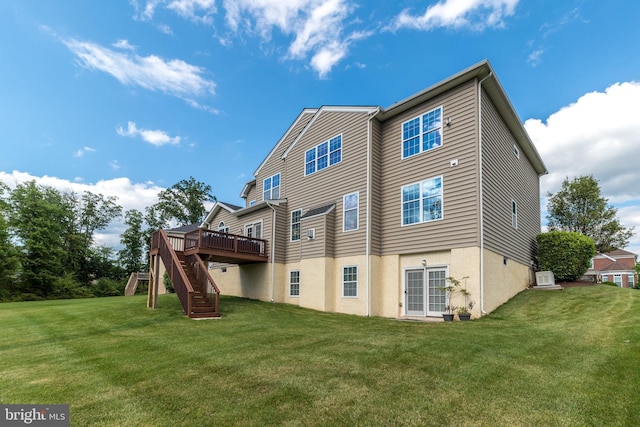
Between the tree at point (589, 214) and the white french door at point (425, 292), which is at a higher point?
the tree at point (589, 214)

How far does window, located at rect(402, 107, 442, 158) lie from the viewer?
474 inches

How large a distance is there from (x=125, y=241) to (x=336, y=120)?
126ft

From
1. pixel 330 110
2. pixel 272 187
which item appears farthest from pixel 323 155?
pixel 272 187

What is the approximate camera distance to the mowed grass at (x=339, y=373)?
3693 millimetres

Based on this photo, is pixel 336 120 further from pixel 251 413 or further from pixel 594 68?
pixel 251 413

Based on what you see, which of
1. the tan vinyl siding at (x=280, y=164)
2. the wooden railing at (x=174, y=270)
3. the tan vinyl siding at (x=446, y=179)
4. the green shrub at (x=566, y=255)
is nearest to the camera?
the tan vinyl siding at (x=446, y=179)

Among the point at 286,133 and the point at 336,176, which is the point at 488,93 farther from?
the point at 286,133

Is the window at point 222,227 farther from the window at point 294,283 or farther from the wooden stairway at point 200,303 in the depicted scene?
the wooden stairway at point 200,303

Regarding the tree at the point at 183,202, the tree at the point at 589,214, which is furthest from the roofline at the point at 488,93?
the tree at the point at 183,202

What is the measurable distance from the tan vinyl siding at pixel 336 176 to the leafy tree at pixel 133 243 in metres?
34.0

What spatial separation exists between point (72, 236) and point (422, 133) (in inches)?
1609

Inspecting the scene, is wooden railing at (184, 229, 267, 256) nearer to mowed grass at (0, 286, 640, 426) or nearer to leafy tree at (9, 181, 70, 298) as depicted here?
mowed grass at (0, 286, 640, 426)

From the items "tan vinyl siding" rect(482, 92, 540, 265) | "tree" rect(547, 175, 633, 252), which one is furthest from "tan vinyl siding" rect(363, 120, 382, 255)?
"tree" rect(547, 175, 633, 252)

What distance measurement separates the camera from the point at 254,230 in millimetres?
18656
